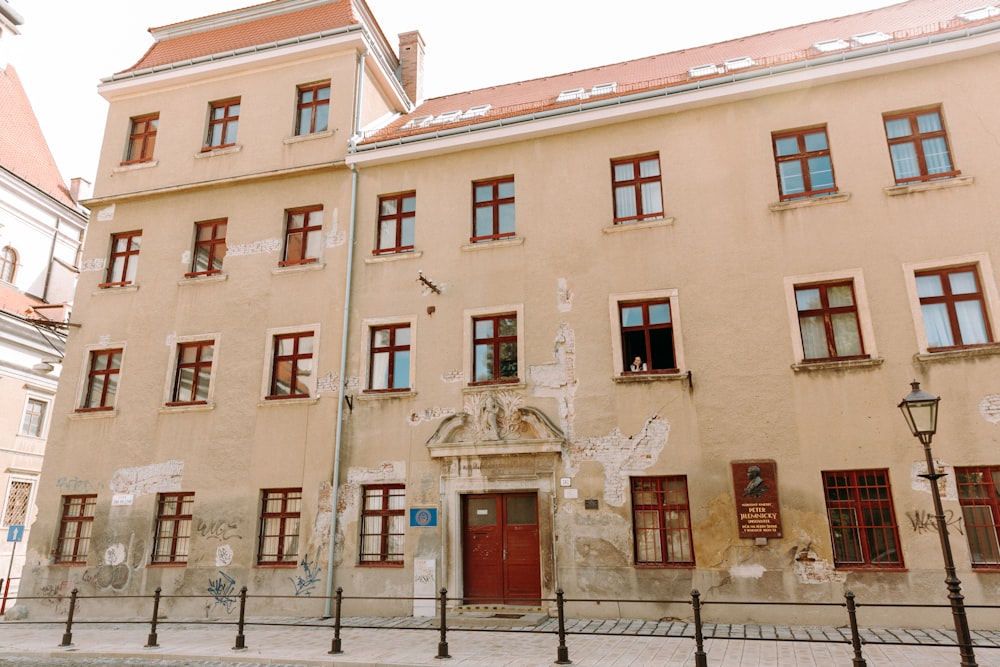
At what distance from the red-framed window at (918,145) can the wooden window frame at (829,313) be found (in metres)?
2.50

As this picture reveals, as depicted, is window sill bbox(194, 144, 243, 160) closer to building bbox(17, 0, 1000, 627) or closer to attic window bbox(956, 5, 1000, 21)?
building bbox(17, 0, 1000, 627)

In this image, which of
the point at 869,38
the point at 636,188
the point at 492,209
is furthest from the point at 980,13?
Answer: the point at 492,209

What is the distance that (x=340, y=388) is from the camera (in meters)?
15.2

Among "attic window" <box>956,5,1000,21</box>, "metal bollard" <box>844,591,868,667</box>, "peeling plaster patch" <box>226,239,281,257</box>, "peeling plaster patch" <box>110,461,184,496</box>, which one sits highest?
"attic window" <box>956,5,1000,21</box>

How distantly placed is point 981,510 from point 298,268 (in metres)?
14.9

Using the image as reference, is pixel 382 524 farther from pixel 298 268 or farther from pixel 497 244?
pixel 497 244

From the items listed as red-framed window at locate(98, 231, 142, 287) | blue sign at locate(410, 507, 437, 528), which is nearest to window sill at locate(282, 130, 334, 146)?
red-framed window at locate(98, 231, 142, 287)

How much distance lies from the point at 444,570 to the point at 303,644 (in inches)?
133

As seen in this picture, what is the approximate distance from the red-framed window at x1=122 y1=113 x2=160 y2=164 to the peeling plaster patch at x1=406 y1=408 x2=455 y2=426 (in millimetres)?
11164

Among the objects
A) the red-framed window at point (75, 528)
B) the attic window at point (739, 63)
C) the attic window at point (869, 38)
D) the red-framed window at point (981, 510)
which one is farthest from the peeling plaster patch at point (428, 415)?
the attic window at point (869, 38)

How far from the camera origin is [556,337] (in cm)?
1430

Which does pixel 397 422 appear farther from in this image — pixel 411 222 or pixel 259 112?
pixel 259 112

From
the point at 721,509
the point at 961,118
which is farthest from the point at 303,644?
the point at 961,118

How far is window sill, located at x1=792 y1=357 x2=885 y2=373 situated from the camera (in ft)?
40.5
